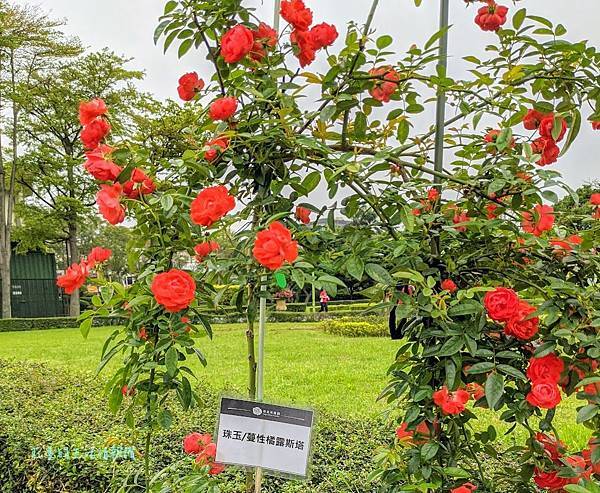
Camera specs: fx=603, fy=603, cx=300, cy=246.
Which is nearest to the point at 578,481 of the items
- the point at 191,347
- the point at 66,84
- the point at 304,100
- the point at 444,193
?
the point at 444,193

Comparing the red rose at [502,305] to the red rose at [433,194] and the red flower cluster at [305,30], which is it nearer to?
the red rose at [433,194]

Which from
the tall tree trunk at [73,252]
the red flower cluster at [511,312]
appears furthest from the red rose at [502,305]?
the tall tree trunk at [73,252]

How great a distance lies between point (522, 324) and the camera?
0.87 meters

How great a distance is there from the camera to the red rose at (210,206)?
31.9 inches

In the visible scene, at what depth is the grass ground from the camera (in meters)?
3.35

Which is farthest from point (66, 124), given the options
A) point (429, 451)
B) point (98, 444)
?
point (429, 451)

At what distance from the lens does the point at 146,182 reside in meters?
0.89

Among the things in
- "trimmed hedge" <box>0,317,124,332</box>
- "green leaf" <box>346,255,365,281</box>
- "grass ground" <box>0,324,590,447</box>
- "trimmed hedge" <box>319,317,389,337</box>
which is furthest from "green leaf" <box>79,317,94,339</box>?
"trimmed hedge" <box>0,317,124,332</box>

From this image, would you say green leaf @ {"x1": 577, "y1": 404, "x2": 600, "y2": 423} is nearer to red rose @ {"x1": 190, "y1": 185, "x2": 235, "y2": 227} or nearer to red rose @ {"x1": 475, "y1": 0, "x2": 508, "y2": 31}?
red rose @ {"x1": 190, "y1": 185, "x2": 235, "y2": 227}

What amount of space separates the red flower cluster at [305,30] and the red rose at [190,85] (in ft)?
0.67

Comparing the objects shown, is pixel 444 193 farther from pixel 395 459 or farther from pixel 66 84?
pixel 66 84

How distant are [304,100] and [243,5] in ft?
0.63

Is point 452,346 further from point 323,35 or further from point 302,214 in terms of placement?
point 323,35

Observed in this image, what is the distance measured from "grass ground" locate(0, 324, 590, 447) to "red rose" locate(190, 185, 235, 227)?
1.21 metres
